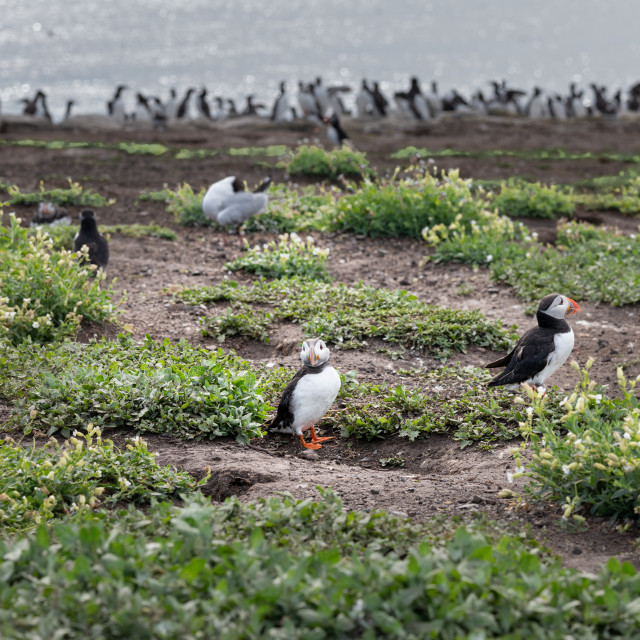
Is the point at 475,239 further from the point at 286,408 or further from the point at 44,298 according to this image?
the point at 44,298

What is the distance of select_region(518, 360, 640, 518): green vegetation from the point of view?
388 cm

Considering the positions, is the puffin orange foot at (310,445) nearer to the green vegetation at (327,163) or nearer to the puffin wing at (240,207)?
the puffin wing at (240,207)

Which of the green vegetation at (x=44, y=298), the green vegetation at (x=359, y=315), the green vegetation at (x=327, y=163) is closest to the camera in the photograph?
the green vegetation at (x=44, y=298)

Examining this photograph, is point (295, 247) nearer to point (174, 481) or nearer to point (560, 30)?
point (174, 481)

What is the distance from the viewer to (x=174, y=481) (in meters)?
4.41

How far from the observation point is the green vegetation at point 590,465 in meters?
3.88

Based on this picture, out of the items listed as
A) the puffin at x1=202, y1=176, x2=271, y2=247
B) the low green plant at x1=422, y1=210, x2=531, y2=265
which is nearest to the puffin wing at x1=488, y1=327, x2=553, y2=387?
the low green plant at x1=422, y1=210, x2=531, y2=265

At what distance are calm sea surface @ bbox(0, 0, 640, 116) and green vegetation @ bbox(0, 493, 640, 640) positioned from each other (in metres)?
31.2

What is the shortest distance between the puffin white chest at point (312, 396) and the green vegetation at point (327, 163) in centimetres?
826

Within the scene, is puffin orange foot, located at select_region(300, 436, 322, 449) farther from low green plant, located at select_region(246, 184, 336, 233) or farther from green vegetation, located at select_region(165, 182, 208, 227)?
green vegetation, located at select_region(165, 182, 208, 227)

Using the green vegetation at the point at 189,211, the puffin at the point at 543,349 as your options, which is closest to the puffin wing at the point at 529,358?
the puffin at the point at 543,349

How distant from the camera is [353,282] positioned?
863 centimetres

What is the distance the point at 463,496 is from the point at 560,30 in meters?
83.7

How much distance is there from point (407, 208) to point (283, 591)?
757 cm
